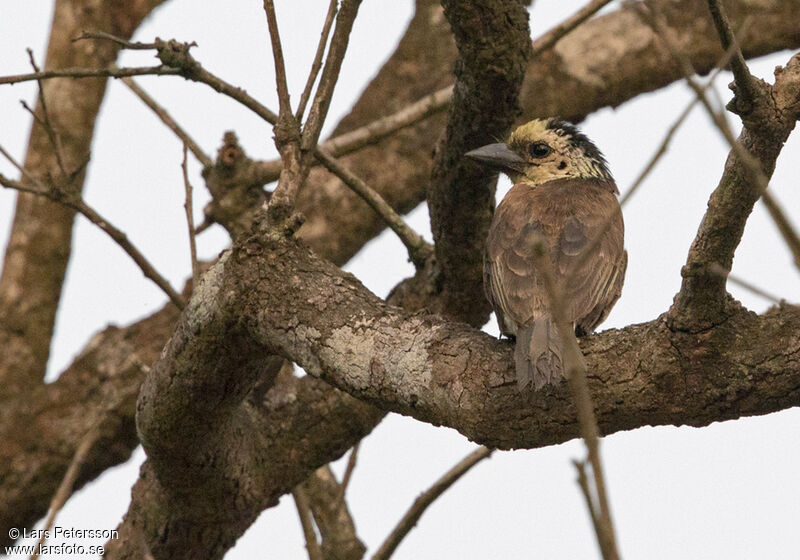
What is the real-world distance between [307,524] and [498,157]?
5.19 feet

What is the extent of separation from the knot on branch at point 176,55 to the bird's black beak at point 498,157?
1.03 meters

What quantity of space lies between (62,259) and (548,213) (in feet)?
9.59

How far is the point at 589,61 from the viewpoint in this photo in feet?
19.8

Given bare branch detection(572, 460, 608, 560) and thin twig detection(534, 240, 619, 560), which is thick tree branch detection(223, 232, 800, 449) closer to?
thin twig detection(534, 240, 619, 560)

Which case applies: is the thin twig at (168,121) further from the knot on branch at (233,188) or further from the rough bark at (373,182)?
the rough bark at (373,182)

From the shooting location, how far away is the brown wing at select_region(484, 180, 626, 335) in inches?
137

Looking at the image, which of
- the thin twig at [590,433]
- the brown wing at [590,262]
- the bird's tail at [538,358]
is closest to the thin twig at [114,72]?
the brown wing at [590,262]

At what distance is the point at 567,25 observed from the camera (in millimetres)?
4590

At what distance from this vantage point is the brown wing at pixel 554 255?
11.4 feet

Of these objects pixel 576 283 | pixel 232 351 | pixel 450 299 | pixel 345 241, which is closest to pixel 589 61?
pixel 345 241

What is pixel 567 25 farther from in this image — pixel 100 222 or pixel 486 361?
pixel 486 361

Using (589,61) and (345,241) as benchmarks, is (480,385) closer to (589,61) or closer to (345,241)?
(345,241)

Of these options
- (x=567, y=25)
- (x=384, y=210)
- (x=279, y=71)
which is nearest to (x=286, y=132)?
(x=279, y=71)

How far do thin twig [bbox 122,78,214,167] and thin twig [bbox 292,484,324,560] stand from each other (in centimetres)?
136
